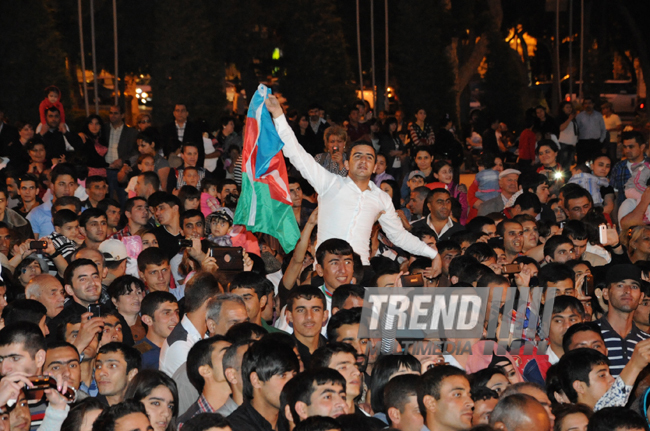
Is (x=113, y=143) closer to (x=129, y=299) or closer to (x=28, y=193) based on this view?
(x=28, y=193)

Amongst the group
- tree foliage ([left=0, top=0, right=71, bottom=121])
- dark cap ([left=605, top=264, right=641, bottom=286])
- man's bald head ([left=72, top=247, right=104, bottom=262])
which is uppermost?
tree foliage ([left=0, top=0, right=71, bottom=121])

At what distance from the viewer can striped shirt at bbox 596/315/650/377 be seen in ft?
23.4

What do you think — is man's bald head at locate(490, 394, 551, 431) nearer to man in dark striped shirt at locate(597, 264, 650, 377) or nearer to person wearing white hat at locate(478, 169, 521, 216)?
man in dark striped shirt at locate(597, 264, 650, 377)

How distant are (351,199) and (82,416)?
325 cm

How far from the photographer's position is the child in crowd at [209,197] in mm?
10781

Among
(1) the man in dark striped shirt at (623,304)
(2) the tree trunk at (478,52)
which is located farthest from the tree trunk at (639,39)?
(1) the man in dark striped shirt at (623,304)

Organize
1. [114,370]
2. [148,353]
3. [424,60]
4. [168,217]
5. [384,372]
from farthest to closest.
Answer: [424,60] < [168,217] < [148,353] < [114,370] < [384,372]

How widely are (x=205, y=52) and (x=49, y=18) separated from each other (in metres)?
3.61

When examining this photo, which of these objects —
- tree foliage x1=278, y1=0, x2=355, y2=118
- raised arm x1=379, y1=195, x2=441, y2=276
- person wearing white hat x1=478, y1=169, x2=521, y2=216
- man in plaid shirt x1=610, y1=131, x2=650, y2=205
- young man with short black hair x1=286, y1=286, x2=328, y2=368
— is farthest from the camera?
tree foliage x1=278, y1=0, x2=355, y2=118

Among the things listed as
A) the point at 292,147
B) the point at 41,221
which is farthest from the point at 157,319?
the point at 41,221

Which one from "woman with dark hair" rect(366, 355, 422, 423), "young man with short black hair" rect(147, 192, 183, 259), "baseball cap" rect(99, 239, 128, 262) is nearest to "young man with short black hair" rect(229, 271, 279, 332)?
"woman with dark hair" rect(366, 355, 422, 423)

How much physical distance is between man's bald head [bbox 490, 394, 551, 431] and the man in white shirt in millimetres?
2723

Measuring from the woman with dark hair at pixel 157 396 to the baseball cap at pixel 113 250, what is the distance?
3301mm

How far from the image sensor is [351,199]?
7559 millimetres
